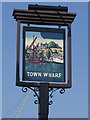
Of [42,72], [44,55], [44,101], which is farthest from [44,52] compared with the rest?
[44,101]

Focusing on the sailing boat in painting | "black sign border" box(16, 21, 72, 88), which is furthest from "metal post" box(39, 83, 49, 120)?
the sailing boat in painting

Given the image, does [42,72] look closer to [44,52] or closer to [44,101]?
[44,52]

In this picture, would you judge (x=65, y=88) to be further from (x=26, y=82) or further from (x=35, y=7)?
(x=35, y=7)

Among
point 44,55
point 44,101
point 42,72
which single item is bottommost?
point 44,101

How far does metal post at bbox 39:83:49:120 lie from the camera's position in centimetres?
1922

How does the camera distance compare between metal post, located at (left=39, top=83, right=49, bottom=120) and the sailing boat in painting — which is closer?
metal post, located at (left=39, top=83, right=49, bottom=120)

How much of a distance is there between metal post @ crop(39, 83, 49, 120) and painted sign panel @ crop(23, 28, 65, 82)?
22 cm

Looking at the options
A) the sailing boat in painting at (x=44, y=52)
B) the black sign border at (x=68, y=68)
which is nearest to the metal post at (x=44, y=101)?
the black sign border at (x=68, y=68)

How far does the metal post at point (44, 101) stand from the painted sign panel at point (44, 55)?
22cm

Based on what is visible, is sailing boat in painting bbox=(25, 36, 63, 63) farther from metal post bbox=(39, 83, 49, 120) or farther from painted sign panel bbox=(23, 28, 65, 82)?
metal post bbox=(39, 83, 49, 120)

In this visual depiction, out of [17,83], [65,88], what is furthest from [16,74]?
[65,88]

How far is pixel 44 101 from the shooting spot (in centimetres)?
1936

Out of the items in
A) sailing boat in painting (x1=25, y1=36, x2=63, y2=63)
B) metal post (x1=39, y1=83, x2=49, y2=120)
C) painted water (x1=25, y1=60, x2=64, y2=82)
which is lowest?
metal post (x1=39, y1=83, x2=49, y2=120)

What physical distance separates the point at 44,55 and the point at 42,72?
19.9 inches
